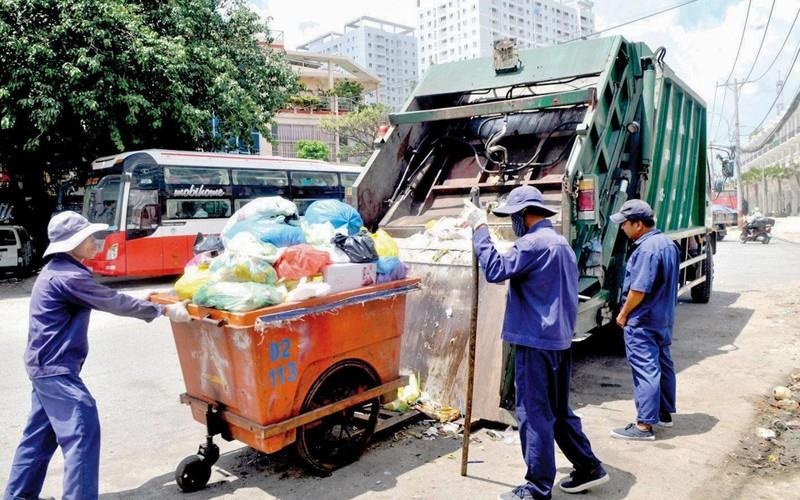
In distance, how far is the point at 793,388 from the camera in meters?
5.13

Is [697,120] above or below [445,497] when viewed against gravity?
above

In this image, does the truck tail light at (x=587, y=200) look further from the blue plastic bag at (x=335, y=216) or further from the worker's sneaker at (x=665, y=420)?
the blue plastic bag at (x=335, y=216)

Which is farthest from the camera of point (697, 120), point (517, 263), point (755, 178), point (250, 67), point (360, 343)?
point (755, 178)

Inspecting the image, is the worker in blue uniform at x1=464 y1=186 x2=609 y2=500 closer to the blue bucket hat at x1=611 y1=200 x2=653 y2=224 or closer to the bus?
the blue bucket hat at x1=611 y1=200 x2=653 y2=224

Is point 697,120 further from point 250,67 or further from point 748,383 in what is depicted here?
point 250,67

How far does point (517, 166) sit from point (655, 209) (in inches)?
65.8

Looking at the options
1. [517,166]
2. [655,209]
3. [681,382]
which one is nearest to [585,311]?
[681,382]

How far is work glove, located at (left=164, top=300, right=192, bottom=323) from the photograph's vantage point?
3199 millimetres

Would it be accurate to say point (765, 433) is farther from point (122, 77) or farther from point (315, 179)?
point (315, 179)

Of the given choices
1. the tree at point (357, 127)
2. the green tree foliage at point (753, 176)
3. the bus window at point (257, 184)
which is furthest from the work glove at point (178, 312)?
the green tree foliage at point (753, 176)

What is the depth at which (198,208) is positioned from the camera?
13727 mm

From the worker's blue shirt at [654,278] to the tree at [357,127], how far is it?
3064cm

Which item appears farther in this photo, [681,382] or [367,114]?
[367,114]

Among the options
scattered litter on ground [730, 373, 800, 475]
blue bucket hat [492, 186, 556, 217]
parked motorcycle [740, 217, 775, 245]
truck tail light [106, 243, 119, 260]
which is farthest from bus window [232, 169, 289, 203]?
parked motorcycle [740, 217, 775, 245]
